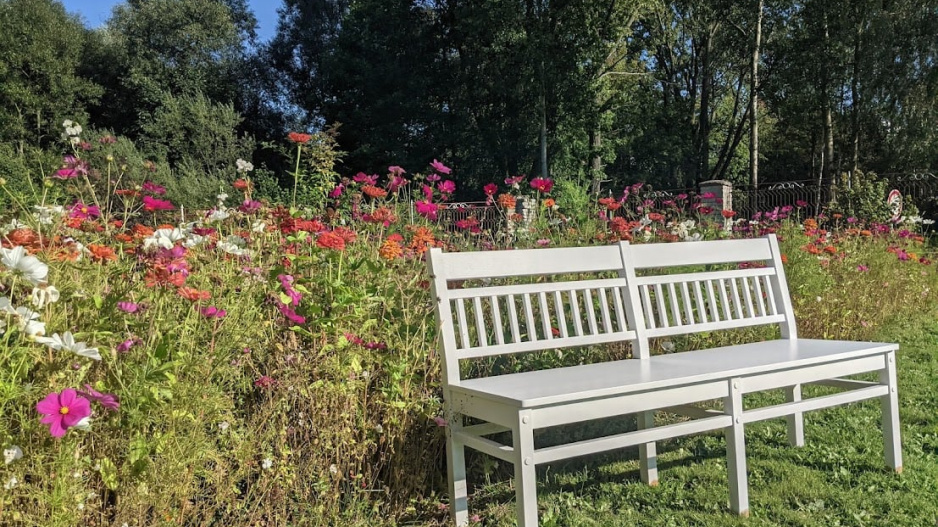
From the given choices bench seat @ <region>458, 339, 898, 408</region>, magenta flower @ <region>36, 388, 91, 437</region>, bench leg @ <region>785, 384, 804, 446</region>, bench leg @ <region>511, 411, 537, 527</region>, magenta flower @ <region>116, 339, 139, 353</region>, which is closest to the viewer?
magenta flower @ <region>36, 388, 91, 437</region>

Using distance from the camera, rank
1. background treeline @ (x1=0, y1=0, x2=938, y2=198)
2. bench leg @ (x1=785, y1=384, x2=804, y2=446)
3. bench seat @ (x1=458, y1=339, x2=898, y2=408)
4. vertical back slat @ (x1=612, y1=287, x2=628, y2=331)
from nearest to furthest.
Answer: bench seat @ (x1=458, y1=339, x2=898, y2=408) < vertical back slat @ (x1=612, y1=287, x2=628, y2=331) < bench leg @ (x1=785, y1=384, x2=804, y2=446) < background treeline @ (x1=0, y1=0, x2=938, y2=198)

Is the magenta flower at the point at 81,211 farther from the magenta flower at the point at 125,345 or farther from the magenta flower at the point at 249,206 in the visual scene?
the magenta flower at the point at 125,345

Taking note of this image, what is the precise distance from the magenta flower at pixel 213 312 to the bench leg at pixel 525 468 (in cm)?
92

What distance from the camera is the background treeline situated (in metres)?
19.5

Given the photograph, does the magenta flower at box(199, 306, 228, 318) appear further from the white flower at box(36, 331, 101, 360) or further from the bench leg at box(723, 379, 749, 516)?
the bench leg at box(723, 379, 749, 516)

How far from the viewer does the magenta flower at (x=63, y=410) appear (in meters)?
1.45

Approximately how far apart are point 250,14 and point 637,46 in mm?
15442

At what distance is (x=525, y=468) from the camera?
217 centimetres

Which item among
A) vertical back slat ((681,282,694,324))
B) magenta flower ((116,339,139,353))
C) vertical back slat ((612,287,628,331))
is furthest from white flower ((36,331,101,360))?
vertical back slat ((681,282,694,324))

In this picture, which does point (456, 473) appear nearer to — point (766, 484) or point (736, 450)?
point (736, 450)

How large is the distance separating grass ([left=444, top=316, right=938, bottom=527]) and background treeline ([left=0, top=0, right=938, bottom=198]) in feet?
49.3

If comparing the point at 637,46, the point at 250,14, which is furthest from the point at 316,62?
the point at 637,46

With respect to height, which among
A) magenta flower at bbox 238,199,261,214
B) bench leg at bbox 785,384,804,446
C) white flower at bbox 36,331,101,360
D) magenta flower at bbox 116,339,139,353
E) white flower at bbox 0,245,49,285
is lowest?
bench leg at bbox 785,384,804,446

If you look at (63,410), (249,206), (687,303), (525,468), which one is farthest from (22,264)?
(687,303)
